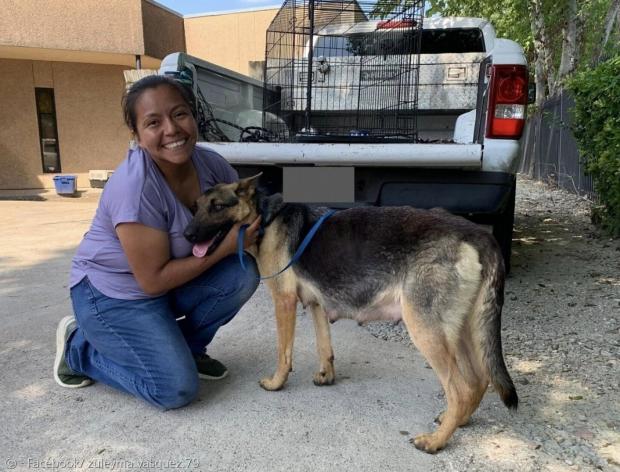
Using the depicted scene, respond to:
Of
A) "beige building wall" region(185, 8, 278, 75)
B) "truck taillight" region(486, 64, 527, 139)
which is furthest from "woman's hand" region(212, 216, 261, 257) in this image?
"beige building wall" region(185, 8, 278, 75)

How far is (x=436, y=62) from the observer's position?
5.34 m

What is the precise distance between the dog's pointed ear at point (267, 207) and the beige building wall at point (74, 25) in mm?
10938

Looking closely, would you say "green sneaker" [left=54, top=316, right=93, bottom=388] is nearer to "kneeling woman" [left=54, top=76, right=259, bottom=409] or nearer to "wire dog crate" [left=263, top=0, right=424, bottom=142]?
"kneeling woman" [left=54, top=76, right=259, bottom=409]

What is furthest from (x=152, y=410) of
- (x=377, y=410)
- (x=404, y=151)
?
(x=404, y=151)

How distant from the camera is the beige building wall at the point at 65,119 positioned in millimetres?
12648

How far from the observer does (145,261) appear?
2.40 m

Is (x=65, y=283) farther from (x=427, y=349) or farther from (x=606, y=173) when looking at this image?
(x=606, y=173)

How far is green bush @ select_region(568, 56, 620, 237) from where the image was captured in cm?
509

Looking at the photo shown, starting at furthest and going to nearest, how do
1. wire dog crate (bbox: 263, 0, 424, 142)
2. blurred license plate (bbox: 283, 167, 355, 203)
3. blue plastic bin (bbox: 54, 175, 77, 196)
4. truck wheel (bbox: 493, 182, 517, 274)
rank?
blue plastic bin (bbox: 54, 175, 77, 196)
wire dog crate (bbox: 263, 0, 424, 142)
truck wheel (bbox: 493, 182, 517, 274)
blurred license plate (bbox: 283, 167, 355, 203)

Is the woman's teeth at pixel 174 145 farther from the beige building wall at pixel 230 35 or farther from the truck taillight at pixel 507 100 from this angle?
the beige building wall at pixel 230 35

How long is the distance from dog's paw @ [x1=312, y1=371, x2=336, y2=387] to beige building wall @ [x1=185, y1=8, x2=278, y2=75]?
13.1m

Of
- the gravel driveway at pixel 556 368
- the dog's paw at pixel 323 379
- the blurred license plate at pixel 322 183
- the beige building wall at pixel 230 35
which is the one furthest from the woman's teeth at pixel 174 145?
the beige building wall at pixel 230 35

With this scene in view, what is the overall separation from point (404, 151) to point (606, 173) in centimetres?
318

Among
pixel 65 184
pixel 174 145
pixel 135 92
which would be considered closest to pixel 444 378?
pixel 174 145
